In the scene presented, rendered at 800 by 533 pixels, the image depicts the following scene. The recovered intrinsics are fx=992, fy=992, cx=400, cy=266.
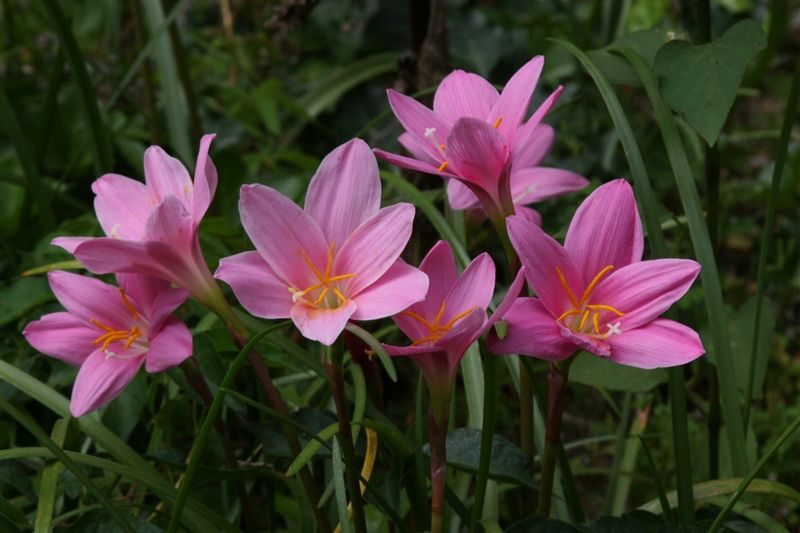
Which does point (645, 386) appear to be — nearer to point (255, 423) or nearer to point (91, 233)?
point (255, 423)

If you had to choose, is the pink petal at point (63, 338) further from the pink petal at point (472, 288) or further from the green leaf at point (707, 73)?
the green leaf at point (707, 73)

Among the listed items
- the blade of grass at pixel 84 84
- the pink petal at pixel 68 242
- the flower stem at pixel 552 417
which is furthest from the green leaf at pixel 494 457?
the blade of grass at pixel 84 84


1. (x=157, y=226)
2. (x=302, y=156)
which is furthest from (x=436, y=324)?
(x=302, y=156)

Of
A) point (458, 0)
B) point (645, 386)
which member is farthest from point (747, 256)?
point (645, 386)

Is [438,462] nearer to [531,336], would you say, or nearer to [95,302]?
[531,336]

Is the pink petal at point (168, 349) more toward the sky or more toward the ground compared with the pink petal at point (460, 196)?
more toward the sky

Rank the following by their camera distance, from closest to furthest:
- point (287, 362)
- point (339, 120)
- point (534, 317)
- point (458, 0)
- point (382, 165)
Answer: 1. point (534, 317)
2. point (287, 362)
3. point (382, 165)
4. point (339, 120)
5. point (458, 0)
